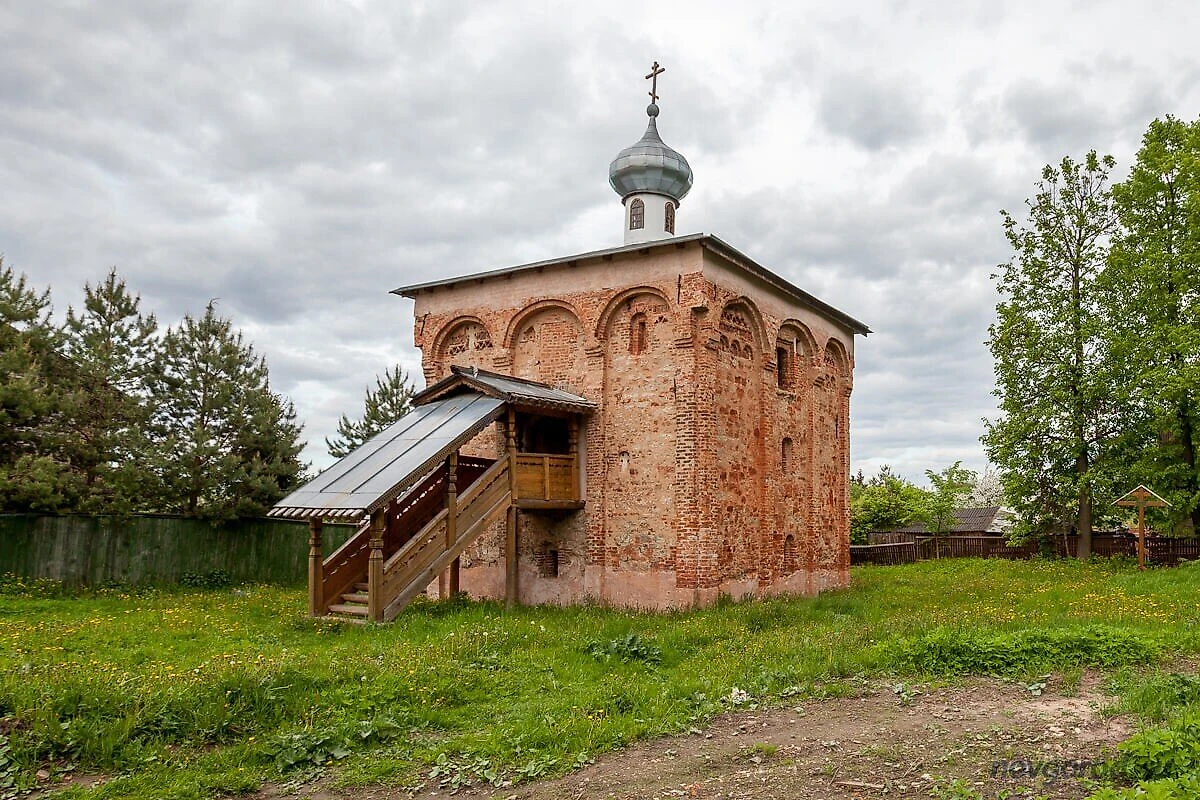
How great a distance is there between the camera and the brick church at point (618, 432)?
14.3m

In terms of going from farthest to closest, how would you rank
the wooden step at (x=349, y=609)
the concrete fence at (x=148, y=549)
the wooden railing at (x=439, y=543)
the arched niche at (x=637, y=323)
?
the concrete fence at (x=148, y=549) → the arched niche at (x=637, y=323) → the wooden step at (x=349, y=609) → the wooden railing at (x=439, y=543)

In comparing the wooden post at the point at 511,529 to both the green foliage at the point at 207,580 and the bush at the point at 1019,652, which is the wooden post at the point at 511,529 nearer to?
the bush at the point at 1019,652

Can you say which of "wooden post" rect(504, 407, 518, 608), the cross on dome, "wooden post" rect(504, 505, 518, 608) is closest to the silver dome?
the cross on dome

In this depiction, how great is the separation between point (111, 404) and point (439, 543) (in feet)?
35.8

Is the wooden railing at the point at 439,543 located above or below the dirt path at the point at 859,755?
above

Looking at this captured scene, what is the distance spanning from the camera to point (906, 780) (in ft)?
18.7

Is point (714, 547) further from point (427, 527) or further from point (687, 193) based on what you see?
point (687, 193)

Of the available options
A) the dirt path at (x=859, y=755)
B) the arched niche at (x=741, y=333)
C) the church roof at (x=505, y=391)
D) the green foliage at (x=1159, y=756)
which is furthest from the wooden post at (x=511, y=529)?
the green foliage at (x=1159, y=756)

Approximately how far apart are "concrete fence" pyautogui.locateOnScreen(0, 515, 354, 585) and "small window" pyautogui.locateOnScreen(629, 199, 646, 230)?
11.4 metres

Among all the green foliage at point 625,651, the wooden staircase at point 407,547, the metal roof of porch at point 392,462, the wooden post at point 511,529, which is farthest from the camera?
the wooden post at point 511,529

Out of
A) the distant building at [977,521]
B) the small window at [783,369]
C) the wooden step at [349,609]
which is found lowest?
the wooden step at [349,609]

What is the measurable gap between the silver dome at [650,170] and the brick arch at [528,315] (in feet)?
11.9

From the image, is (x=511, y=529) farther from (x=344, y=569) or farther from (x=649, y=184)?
(x=649, y=184)

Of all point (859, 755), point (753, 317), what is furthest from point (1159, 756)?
point (753, 317)
